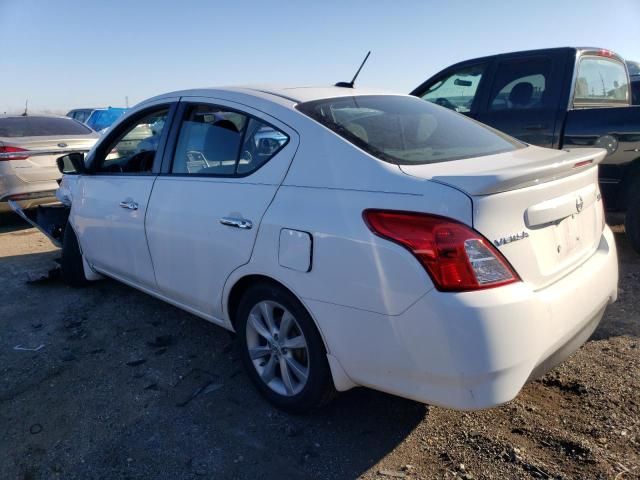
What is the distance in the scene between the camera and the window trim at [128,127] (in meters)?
3.36

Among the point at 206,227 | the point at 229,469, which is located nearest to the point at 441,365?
the point at 229,469

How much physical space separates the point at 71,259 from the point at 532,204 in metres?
3.93

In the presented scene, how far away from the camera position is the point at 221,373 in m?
3.21

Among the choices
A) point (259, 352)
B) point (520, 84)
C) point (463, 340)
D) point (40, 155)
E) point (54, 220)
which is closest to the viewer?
point (463, 340)

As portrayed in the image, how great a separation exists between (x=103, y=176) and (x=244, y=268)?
182 centimetres

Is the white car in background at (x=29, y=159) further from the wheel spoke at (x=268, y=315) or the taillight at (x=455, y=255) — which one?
the taillight at (x=455, y=255)

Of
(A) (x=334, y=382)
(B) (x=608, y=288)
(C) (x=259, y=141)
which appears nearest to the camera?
(A) (x=334, y=382)

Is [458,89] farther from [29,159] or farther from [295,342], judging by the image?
[29,159]

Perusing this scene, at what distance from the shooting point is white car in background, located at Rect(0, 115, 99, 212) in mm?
6641

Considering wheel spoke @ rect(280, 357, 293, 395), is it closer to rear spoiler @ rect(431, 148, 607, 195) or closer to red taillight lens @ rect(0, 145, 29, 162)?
rear spoiler @ rect(431, 148, 607, 195)

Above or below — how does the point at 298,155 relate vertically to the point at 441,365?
above

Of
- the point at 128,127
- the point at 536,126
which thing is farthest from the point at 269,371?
the point at 536,126

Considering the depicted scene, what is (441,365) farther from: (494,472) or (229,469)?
(229,469)

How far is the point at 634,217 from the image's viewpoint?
4.74m
